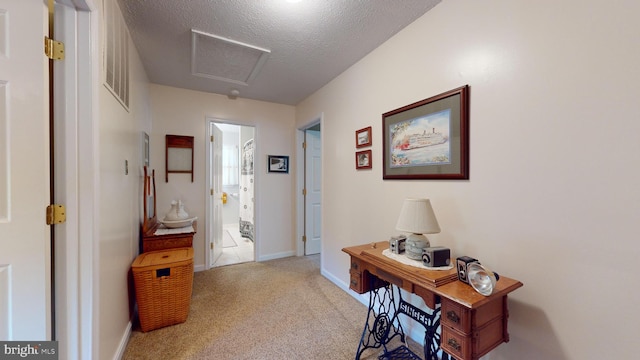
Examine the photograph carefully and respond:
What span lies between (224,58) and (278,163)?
1660 mm

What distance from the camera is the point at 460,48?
149 centimetres

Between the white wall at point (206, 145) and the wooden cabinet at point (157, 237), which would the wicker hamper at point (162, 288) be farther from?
the white wall at point (206, 145)

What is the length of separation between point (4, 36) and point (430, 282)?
2.14 m

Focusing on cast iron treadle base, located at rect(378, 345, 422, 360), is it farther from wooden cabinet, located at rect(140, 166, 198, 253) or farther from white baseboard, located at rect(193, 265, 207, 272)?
white baseboard, located at rect(193, 265, 207, 272)

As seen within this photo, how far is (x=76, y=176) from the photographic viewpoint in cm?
115

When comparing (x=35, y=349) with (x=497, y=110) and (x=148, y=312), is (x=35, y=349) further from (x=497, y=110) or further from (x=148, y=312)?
(x=497, y=110)

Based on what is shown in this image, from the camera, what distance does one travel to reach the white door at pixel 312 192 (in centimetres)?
379

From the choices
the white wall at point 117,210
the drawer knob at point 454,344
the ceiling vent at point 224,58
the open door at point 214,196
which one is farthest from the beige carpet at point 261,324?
the ceiling vent at point 224,58

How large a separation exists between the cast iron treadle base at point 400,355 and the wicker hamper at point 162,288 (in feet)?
5.39

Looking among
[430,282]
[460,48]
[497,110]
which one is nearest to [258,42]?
[460,48]

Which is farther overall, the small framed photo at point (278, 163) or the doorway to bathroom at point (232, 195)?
the small framed photo at point (278, 163)

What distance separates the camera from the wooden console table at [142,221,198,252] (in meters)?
2.21

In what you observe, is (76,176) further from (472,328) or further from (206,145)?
(206,145)

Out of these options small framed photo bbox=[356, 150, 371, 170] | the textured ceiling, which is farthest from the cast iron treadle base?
the textured ceiling
